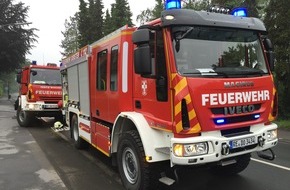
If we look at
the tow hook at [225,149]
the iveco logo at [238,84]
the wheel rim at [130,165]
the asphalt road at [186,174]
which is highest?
the iveco logo at [238,84]

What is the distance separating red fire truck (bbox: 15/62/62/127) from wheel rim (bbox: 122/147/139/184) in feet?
32.0

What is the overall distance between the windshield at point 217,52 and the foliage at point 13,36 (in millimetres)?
38530

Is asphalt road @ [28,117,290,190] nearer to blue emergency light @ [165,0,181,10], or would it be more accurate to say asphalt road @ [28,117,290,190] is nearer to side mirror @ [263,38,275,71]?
side mirror @ [263,38,275,71]

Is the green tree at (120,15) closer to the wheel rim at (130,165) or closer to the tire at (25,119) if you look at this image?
the tire at (25,119)

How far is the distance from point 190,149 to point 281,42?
1255 centimetres

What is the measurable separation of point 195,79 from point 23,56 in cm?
4143

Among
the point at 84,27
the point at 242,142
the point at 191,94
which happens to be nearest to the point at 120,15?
the point at 84,27

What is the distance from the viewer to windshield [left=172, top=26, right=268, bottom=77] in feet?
16.7

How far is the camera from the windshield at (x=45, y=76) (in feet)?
51.3

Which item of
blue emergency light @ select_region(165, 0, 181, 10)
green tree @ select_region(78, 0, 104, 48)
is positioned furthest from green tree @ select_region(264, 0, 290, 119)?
green tree @ select_region(78, 0, 104, 48)

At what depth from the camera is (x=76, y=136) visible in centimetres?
1009

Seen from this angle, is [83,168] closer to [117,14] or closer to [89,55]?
[89,55]

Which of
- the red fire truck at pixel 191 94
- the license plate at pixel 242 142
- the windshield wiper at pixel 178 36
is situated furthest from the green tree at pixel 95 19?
the license plate at pixel 242 142

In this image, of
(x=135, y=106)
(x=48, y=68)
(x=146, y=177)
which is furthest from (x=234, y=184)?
(x=48, y=68)
